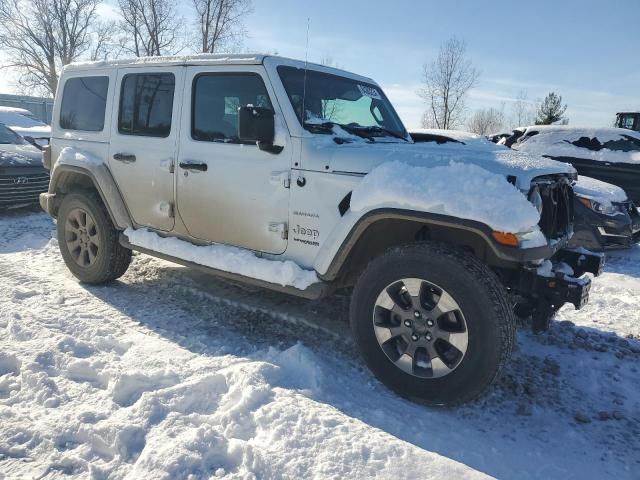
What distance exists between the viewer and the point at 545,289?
288cm

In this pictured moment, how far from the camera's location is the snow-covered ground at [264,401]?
2.28m

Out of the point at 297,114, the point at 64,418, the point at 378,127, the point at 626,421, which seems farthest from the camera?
the point at 378,127

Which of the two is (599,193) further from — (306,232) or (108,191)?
Answer: (108,191)

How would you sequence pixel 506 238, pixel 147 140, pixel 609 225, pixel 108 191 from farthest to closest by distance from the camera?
pixel 609 225
pixel 108 191
pixel 147 140
pixel 506 238

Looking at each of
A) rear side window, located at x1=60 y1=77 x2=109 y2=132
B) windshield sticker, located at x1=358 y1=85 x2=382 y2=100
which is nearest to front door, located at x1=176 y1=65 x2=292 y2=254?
windshield sticker, located at x1=358 y1=85 x2=382 y2=100

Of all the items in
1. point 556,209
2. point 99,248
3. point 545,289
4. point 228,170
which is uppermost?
point 228,170

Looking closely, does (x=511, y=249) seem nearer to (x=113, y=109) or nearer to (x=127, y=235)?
(x=127, y=235)

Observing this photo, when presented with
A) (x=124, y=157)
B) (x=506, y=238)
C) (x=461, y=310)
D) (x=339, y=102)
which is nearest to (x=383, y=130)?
(x=339, y=102)

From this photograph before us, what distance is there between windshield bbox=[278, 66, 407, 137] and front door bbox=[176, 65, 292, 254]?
19 cm

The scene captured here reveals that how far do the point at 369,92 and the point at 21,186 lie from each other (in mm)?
6212

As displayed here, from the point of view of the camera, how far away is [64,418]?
98.7 inches

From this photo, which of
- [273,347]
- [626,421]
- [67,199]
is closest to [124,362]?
[273,347]

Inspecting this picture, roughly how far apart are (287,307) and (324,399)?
1.49 metres

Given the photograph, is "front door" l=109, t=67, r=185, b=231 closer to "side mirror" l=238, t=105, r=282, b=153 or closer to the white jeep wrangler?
the white jeep wrangler
